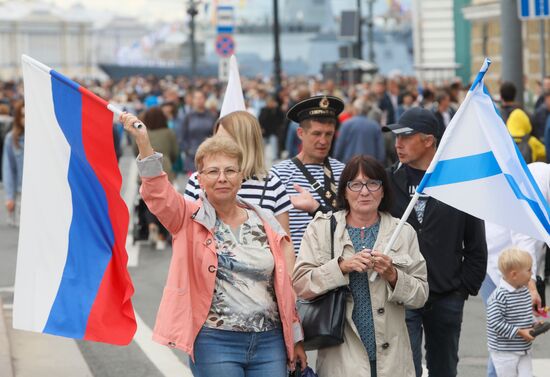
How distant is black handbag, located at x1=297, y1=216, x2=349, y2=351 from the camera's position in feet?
19.3

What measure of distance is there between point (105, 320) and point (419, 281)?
1.35m

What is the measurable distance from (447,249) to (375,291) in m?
1.07

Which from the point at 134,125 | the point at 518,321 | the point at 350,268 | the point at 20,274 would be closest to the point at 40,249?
the point at 20,274

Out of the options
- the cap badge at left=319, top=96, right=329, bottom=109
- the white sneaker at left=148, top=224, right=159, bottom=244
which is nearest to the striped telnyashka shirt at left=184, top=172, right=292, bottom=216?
the cap badge at left=319, top=96, right=329, bottom=109

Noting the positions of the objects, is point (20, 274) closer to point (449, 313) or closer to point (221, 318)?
point (221, 318)

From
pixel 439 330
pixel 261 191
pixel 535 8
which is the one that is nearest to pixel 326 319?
pixel 261 191

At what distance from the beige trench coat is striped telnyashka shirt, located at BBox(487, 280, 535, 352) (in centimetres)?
167

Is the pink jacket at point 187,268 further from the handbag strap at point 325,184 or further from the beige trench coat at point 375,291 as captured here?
the handbag strap at point 325,184

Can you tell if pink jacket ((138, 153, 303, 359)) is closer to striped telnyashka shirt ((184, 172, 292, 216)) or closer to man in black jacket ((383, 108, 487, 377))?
striped telnyashka shirt ((184, 172, 292, 216))

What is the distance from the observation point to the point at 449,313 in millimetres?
7012

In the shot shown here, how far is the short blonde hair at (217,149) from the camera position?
583cm

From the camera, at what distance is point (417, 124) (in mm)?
7105

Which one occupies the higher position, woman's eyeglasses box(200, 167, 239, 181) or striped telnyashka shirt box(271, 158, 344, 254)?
woman's eyeglasses box(200, 167, 239, 181)

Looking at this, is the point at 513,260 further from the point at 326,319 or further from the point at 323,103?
the point at 326,319
